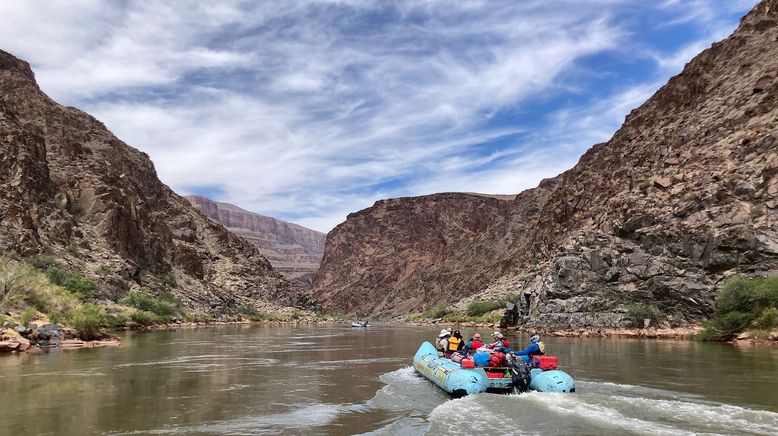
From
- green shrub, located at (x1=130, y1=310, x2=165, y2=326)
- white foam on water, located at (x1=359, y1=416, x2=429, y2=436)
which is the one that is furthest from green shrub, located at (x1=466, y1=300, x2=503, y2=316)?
white foam on water, located at (x1=359, y1=416, x2=429, y2=436)

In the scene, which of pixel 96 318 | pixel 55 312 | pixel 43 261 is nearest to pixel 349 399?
pixel 96 318

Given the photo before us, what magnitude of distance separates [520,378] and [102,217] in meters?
72.8

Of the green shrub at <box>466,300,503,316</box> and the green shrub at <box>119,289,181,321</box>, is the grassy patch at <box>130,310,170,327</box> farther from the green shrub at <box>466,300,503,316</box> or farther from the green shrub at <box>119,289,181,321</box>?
the green shrub at <box>466,300,503,316</box>

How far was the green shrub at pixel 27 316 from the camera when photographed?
28391 mm

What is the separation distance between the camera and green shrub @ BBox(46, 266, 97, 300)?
4803 centimetres

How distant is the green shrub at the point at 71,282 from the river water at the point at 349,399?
1077 inches

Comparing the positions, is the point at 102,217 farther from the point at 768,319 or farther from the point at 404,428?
the point at 404,428

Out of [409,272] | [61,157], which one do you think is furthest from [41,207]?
[409,272]

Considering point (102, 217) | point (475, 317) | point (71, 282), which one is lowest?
point (475, 317)

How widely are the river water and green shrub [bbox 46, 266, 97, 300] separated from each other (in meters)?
27.4

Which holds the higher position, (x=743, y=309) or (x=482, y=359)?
(x=743, y=309)

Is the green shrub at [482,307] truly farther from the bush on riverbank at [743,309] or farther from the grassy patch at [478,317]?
the bush on riverbank at [743,309]

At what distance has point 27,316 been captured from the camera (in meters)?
28.7

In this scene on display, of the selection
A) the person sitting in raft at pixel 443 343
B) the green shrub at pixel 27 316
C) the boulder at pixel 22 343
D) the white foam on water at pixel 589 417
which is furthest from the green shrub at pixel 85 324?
the white foam on water at pixel 589 417
